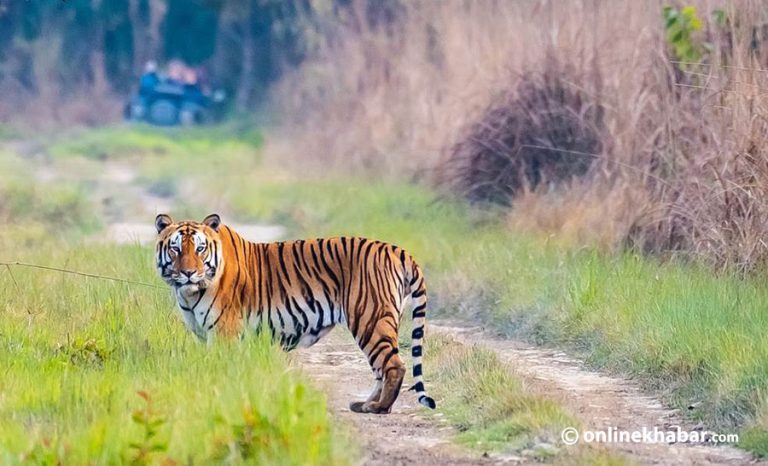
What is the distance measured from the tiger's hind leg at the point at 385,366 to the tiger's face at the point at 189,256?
817mm

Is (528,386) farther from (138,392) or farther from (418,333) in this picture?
(138,392)

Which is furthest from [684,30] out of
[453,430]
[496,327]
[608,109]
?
[453,430]

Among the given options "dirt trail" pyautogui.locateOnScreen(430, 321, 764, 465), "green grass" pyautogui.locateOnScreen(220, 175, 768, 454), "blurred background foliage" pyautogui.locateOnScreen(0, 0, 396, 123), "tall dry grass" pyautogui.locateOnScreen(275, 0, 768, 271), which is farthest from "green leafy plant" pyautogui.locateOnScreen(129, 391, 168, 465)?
"blurred background foliage" pyautogui.locateOnScreen(0, 0, 396, 123)

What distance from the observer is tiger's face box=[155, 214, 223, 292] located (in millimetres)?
7262

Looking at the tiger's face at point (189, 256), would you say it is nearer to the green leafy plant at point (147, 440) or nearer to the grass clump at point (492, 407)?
the grass clump at point (492, 407)

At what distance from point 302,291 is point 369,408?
0.67 metres

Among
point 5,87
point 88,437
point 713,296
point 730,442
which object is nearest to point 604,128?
point 713,296

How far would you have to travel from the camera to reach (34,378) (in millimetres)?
6859

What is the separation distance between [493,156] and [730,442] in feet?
22.4

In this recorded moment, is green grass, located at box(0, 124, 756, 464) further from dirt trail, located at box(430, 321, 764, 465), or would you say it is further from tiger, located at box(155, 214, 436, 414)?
tiger, located at box(155, 214, 436, 414)

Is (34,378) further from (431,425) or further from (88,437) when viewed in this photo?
(431,425)

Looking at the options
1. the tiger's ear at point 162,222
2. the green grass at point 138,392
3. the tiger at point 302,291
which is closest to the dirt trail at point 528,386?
the tiger at point 302,291

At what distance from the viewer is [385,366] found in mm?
7102

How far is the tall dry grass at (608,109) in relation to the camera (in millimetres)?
9711
